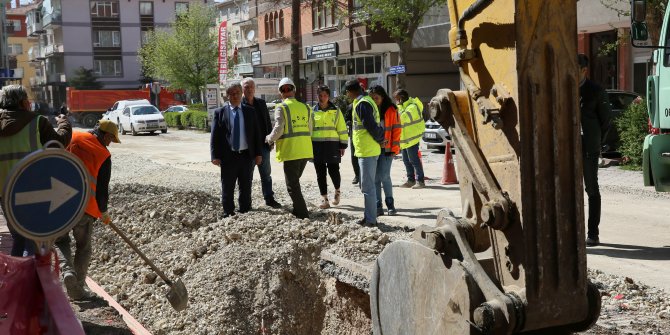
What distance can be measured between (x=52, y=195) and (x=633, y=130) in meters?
13.9

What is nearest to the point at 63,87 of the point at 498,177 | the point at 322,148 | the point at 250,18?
the point at 250,18

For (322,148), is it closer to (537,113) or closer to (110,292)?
(110,292)

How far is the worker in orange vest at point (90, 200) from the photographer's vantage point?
7543 mm

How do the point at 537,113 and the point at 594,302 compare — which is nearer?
the point at 537,113

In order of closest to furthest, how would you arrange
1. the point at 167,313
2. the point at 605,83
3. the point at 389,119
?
1. the point at 167,313
2. the point at 389,119
3. the point at 605,83

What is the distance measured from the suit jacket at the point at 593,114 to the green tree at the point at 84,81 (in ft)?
269

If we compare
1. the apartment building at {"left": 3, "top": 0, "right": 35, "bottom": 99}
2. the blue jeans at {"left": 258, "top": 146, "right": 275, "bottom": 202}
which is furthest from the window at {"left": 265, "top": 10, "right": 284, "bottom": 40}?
the apartment building at {"left": 3, "top": 0, "right": 35, "bottom": 99}

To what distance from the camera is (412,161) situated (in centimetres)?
1505

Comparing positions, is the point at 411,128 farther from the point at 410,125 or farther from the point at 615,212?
the point at 615,212

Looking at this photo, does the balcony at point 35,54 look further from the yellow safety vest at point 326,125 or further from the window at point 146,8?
the yellow safety vest at point 326,125

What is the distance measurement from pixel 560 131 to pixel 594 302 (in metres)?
0.85

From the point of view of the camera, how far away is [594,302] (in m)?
3.91

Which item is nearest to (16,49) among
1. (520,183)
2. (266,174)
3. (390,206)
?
(266,174)

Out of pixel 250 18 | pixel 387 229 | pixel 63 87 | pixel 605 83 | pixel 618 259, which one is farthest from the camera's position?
pixel 63 87
